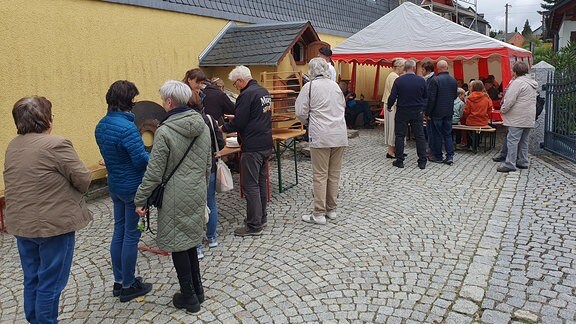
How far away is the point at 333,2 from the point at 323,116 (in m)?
10.5

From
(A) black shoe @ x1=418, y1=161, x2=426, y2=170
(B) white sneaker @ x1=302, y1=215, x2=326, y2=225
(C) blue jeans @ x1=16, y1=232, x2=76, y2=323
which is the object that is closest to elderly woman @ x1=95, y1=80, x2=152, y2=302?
(C) blue jeans @ x1=16, y1=232, x2=76, y2=323

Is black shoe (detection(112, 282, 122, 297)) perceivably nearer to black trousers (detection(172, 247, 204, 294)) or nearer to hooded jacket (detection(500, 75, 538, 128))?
black trousers (detection(172, 247, 204, 294))

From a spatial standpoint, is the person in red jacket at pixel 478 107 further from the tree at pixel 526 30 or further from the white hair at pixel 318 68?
the tree at pixel 526 30

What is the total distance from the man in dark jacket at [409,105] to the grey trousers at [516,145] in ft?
4.44

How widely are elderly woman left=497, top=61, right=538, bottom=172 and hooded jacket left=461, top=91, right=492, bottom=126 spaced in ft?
5.11

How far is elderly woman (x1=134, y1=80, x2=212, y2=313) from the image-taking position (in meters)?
3.20

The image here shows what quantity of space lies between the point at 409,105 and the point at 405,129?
42cm

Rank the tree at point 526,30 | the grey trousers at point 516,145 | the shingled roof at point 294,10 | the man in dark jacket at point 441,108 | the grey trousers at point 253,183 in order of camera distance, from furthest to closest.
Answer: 1. the tree at point 526,30
2. the shingled roof at point 294,10
3. the man in dark jacket at point 441,108
4. the grey trousers at point 516,145
5. the grey trousers at point 253,183

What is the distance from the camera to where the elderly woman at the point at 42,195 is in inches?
111

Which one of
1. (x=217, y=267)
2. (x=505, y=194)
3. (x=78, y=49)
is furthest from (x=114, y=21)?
(x=505, y=194)

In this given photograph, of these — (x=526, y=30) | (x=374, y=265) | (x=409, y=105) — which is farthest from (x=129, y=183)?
(x=526, y=30)

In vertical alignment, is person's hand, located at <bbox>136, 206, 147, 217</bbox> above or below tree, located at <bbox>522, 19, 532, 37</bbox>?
below

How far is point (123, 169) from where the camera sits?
11.3ft

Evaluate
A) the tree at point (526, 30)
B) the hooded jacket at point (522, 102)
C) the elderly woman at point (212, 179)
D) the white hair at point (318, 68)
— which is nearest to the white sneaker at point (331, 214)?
the elderly woman at point (212, 179)
